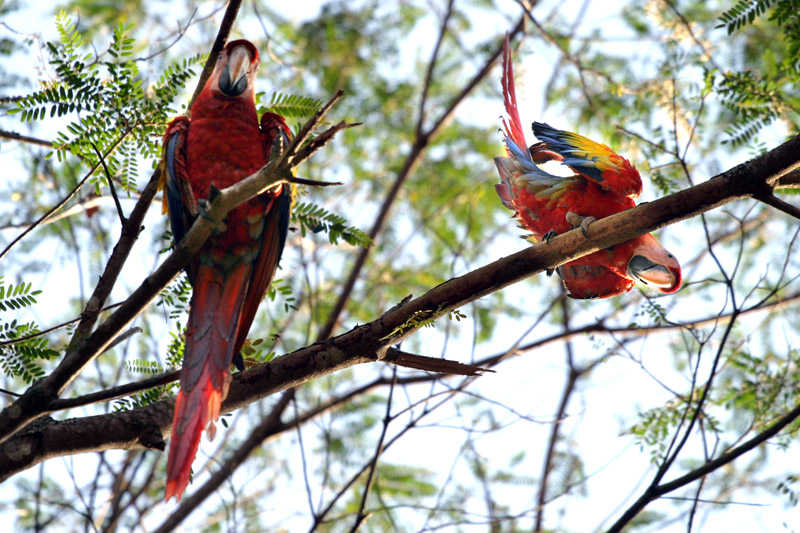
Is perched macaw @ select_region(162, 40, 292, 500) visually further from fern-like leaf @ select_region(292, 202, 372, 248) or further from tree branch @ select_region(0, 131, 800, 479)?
tree branch @ select_region(0, 131, 800, 479)

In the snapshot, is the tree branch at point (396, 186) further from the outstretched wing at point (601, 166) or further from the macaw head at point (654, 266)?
the macaw head at point (654, 266)

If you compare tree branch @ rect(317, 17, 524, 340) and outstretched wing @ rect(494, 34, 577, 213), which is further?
tree branch @ rect(317, 17, 524, 340)

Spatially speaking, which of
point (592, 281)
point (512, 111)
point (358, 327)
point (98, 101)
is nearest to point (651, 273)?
point (592, 281)

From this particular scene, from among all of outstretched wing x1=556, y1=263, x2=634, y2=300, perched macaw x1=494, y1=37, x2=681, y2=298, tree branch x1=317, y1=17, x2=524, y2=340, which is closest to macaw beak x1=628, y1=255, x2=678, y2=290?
perched macaw x1=494, y1=37, x2=681, y2=298

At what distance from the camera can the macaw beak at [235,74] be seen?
2.85 m

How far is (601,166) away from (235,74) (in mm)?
1600

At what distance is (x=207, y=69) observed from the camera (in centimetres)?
269

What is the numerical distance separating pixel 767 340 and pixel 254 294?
4301 millimetres

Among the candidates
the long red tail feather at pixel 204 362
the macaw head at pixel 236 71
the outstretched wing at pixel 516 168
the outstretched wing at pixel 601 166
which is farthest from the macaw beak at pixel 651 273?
the macaw head at pixel 236 71

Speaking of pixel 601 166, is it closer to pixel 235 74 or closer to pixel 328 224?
pixel 328 224

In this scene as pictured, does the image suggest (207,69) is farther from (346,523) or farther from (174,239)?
(346,523)

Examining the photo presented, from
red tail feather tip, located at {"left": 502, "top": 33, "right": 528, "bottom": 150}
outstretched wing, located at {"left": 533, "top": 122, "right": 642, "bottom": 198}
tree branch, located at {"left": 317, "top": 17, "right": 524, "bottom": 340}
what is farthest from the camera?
tree branch, located at {"left": 317, "top": 17, "right": 524, "bottom": 340}

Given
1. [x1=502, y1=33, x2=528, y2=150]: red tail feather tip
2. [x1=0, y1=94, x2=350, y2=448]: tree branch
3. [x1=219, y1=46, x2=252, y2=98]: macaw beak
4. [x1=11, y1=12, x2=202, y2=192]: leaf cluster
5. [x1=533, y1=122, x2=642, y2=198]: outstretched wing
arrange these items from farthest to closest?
[x1=502, y1=33, x2=528, y2=150]: red tail feather tip, [x1=533, y1=122, x2=642, y2=198]: outstretched wing, [x1=219, y1=46, x2=252, y2=98]: macaw beak, [x1=11, y1=12, x2=202, y2=192]: leaf cluster, [x1=0, y1=94, x2=350, y2=448]: tree branch

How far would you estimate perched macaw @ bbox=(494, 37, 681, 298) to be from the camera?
2.95 m
